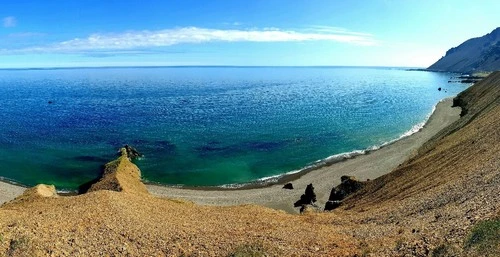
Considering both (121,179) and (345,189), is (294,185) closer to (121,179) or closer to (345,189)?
(345,189)

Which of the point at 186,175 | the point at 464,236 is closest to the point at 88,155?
the point at 186,175

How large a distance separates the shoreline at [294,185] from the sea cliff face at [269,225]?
596 inches

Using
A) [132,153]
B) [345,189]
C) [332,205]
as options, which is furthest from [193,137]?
[332,205]

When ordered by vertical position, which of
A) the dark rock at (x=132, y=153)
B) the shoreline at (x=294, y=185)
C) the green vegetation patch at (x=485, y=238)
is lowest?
the shoreline at (x=294, y=185)

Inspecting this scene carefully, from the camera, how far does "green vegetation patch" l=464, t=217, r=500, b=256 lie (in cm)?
1831

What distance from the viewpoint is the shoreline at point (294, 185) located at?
52.6m

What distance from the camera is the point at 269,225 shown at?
97.3 ft

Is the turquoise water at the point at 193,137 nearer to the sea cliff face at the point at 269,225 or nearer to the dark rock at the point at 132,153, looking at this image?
the dark rock at the point at 132,153

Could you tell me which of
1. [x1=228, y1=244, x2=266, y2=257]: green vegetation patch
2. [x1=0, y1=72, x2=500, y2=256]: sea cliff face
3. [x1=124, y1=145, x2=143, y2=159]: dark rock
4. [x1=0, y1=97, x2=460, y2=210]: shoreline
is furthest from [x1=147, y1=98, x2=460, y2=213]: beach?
[x1=228, y1=244, x2=266, y2=257]: green vegetation patch

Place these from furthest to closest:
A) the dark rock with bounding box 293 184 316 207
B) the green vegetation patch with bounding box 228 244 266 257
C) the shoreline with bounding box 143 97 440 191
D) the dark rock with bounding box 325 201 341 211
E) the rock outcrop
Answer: the shoreline with bounding box 143 97 440 191 < the dark rock with bounding box 293 184 316 207 < the rock outcrop < the dark rock with bounding box 325 201 341 211 < the green vegetation patch with bounding box 228 244 266 257

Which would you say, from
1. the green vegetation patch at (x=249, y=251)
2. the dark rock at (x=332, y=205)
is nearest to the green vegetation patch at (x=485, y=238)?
the green vegetation patch at (x=249, y=251)

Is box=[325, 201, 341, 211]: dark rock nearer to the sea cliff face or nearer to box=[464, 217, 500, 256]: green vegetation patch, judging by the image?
the sea cliff face

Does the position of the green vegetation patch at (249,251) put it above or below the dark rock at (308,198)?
above

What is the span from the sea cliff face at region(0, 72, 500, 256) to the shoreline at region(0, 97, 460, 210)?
49.7ft
